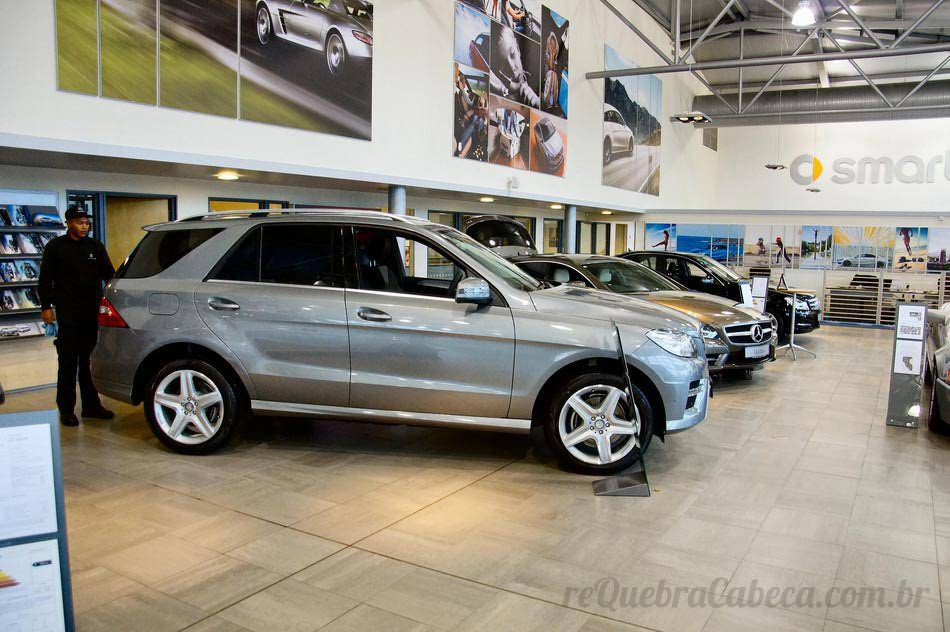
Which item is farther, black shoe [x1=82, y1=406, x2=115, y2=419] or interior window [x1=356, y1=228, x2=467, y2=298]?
black shoe [x1=82, y1=406, x2=115, y2=419]

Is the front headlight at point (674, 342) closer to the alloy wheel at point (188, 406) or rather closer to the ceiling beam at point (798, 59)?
the alloy wheel at point (188, 406)

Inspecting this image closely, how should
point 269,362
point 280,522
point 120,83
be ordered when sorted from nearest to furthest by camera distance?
1. point 280,522
2. point 269,362
3. point 120,83

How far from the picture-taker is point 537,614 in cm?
309

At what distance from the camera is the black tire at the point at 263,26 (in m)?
8.54

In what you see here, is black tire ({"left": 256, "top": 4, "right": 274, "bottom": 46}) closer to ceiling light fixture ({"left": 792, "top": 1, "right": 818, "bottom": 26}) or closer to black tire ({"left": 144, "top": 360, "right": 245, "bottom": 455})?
black tire ({"left": 144, "top": 360, "right": 245, "bottom": 455})

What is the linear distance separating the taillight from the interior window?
5.92 ft

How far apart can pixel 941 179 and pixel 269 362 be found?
2604cm

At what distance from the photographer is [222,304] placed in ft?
16.9

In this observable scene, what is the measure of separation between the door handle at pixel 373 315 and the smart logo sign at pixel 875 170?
2523 cm

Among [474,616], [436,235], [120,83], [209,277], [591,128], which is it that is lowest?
[474,616]

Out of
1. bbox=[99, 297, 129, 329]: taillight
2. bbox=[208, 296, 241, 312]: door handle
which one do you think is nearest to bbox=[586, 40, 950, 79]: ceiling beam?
bbox=[208, 296, 241, 312]: door handle

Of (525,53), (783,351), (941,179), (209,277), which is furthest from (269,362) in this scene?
(941,179)

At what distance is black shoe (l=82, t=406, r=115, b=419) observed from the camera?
6.33m

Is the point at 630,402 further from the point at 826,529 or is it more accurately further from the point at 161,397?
the point at 161,397
